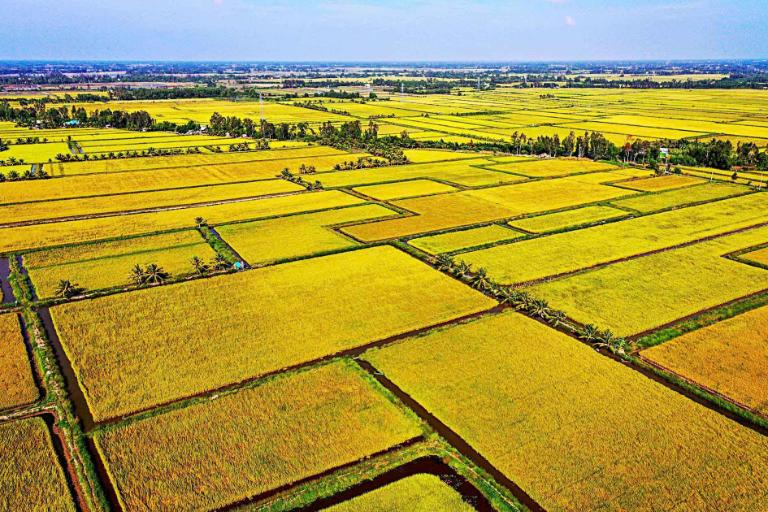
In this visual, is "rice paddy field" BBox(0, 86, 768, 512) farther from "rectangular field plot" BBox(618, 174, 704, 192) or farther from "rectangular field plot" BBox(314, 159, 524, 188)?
"rectangular field plot" BBox(314, 159, 524, 188)

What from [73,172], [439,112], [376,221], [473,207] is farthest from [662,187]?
[439,112]

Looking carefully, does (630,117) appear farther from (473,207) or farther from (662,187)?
(473,207)

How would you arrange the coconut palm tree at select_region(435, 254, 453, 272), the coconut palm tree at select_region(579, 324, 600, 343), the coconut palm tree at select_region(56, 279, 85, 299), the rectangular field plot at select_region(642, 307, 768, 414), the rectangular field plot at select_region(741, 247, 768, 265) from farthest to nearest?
the rectangular field plot at select_region(741, 247, 768, 265)
the coconut palm tree at select_region(435, 254, 453, 272)
the coconut palm tree at select_region(56, 279, 85, 299)
the coconut palm tree at select_region(579, 324, 600, 343)
the rectangular field plot at select_region(642, 307, 768, 414)

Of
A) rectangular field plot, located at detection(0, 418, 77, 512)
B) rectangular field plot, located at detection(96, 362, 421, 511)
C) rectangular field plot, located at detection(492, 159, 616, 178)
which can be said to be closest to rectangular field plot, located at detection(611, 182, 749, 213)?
rectangular field plot, located at detection(492, 159, 616, 178)

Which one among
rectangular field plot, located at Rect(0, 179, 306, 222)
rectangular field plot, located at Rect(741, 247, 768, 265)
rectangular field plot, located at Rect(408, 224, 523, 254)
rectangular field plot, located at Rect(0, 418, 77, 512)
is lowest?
rectangular field plot, located at Rect(0, 179, 306, 222)

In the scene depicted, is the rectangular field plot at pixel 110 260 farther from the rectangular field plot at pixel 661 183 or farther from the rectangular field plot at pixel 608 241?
the rectangular field plot at pixel 661 183
